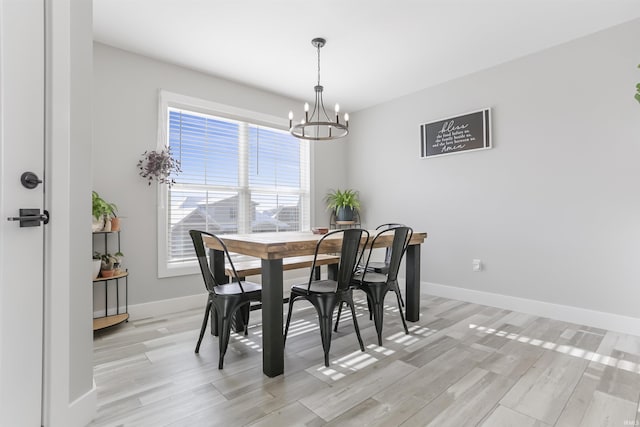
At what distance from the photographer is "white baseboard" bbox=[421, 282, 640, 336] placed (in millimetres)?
2715

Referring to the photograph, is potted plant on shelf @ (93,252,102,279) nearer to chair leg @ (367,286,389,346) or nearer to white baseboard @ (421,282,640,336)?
chair leg @ (367,286,389,346)

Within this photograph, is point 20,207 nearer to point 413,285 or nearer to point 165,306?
point 165,306

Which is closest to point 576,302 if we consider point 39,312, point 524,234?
point 524,234

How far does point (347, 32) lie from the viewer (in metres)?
2.82

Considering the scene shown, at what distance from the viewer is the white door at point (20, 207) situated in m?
1.22

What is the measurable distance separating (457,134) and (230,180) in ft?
9.14

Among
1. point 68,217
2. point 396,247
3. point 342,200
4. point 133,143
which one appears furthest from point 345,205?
point 68,217

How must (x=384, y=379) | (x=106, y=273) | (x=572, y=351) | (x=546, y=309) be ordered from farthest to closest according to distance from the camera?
(x=546, y=309) → (x=106, y=273) → (x=572, y=351) → (x=384, y=379)

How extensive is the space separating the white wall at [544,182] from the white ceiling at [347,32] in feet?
0.99

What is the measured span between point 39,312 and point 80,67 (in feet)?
3.74

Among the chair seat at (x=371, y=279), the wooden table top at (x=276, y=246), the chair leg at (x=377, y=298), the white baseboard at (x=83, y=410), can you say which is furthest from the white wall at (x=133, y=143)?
the chair leg at (x=377, y=298)

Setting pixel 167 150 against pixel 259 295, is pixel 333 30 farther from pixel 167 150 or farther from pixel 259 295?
pixel 259 295

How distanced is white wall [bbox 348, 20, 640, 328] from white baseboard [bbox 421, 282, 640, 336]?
0.16 ft

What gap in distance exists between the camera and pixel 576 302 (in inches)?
117
